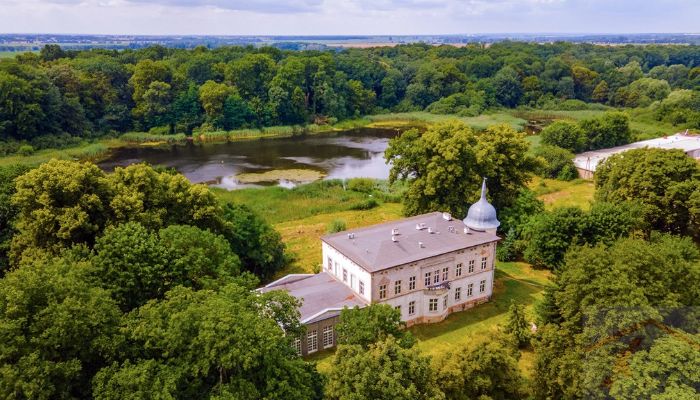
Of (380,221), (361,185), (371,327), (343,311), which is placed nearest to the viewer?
(371,327)

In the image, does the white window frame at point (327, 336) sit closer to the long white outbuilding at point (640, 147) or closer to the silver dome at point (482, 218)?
the silver dome at point (482, 218)

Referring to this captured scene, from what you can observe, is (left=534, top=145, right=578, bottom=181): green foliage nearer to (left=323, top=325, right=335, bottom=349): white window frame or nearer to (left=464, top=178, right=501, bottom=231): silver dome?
(left=464, top=178, right=501, bottom=231): silver dome

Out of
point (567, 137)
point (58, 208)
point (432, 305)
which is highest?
point (58, 208)

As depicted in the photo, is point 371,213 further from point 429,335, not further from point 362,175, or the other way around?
point 429,335

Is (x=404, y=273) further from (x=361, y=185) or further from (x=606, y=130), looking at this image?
(x=606, y=130)

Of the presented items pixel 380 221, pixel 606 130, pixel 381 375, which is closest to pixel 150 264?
pixel 381 375

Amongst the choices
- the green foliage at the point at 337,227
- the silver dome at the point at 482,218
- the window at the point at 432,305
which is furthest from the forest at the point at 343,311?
the silver dome at the point at 482,218

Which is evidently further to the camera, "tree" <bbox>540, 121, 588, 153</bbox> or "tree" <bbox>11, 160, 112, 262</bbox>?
"tree" <bbox>540, 121, 588, 153</bbox>

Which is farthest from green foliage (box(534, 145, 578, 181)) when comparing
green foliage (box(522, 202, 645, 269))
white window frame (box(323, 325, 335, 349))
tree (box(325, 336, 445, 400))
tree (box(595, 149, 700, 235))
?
tree (box(325, 336, 445, 400))
